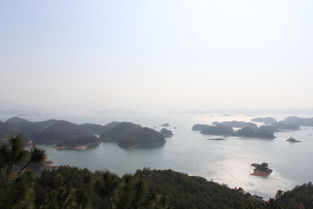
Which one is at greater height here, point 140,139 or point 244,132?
point 244,132

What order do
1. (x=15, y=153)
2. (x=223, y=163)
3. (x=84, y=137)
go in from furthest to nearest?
(x=84, y=137)
(x=223, y=163)
(x=15, y=153)

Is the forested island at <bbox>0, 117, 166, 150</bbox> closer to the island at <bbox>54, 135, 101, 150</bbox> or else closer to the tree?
the island at <bbox>54, 135, 101, 150</bbox>

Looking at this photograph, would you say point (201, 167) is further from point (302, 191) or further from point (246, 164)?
point (302, 191)

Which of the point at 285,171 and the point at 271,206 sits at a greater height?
the point at 271,206

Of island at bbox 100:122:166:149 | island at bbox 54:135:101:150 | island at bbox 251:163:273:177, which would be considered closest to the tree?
island at bbox 251:163:273:177

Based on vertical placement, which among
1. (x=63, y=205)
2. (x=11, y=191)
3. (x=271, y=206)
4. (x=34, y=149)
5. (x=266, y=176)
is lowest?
(x=266, y=176)

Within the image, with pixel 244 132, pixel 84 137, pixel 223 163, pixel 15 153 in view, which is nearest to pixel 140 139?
pixel 84 137

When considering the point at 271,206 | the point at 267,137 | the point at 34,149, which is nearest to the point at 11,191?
the point at 34,149

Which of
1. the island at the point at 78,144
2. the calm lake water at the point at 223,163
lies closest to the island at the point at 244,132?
the calm lake water at the point at 223,163

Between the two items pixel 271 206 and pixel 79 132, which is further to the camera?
pixel 79 132

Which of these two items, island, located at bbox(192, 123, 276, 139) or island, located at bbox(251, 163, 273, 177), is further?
island, located at bbox(192, 123, 276, 139)

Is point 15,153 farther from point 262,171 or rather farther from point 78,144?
point 78,144
